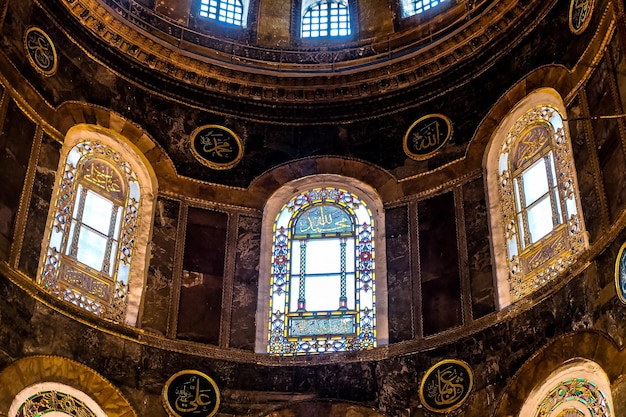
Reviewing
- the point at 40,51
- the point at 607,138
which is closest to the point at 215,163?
the point at 40,51

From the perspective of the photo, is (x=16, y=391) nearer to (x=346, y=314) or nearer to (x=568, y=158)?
(x=346, y=314)

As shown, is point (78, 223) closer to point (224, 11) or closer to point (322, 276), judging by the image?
point (322, 276)

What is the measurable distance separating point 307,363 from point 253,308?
4.03 feet

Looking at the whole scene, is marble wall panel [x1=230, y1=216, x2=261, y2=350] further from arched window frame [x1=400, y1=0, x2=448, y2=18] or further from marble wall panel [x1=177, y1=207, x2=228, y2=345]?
arched window frame [x1=400, y1=0, x2=448, y2=18]

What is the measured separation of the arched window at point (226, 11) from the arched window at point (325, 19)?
A: 1084mm

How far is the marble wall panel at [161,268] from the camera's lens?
1519 centimetres

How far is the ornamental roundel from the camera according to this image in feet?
49.5

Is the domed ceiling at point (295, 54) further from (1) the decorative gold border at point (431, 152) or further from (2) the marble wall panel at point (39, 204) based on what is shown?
(2) the marble wall panel at point (39, 204)

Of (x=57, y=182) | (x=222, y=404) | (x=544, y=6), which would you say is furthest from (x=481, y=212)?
(x=57, y=182)

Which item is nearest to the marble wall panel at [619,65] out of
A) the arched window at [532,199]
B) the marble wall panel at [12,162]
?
the arched window at [532,199]

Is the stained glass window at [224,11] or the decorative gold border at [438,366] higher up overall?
the stained glass window at [224,11]

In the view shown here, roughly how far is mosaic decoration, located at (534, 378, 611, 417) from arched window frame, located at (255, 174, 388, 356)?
111 inches

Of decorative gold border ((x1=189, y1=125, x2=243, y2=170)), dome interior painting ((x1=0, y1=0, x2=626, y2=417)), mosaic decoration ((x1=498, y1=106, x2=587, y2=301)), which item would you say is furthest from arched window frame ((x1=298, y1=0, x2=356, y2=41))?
mosaic decoration ((x1=498, y1=106, x2=587, y2=301))

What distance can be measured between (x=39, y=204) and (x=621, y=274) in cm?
760
